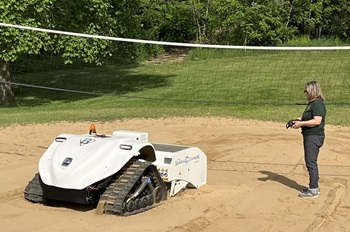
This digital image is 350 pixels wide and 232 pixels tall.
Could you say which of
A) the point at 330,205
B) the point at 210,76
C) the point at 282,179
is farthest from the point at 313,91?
the point at 210,76

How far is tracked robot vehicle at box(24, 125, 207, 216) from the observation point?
239 inches

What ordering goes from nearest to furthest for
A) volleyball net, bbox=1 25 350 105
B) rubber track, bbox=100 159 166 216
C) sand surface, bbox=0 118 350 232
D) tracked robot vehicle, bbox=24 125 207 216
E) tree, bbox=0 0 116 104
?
sand surface, bbox=0 118 350 232 → rubber track, bbox=100 159 166 216 → tracked robot vehicle, bbox=24 125 207 216 → tree, bbox=0 0 116 104 → volleyball net, bbox=1 25 350 105

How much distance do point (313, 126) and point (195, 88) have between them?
15.0 meters

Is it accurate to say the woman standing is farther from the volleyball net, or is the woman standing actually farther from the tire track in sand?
the volleyball net

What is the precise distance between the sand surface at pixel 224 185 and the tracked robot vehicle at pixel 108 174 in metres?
0.15

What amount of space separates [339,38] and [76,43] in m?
21.2

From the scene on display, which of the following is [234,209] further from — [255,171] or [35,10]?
[35,10]

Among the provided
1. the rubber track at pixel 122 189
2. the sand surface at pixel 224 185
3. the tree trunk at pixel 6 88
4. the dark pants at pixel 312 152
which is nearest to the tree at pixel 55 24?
the tree trunk at pixel 6 88

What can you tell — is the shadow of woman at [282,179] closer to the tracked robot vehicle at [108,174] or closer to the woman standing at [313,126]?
the woman standing at [313,126]

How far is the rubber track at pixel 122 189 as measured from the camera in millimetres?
5961

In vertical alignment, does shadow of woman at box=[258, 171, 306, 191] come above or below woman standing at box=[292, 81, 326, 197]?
below

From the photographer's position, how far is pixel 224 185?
795 cm

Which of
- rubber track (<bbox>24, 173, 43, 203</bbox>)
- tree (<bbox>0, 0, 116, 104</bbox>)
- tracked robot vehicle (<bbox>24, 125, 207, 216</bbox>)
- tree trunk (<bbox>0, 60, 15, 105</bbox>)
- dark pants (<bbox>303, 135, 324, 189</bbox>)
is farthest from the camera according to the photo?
tree trunk (<bbox>0, 60, 15, 105</bbox>)

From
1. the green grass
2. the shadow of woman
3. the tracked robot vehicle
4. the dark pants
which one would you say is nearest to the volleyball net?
the green grass
